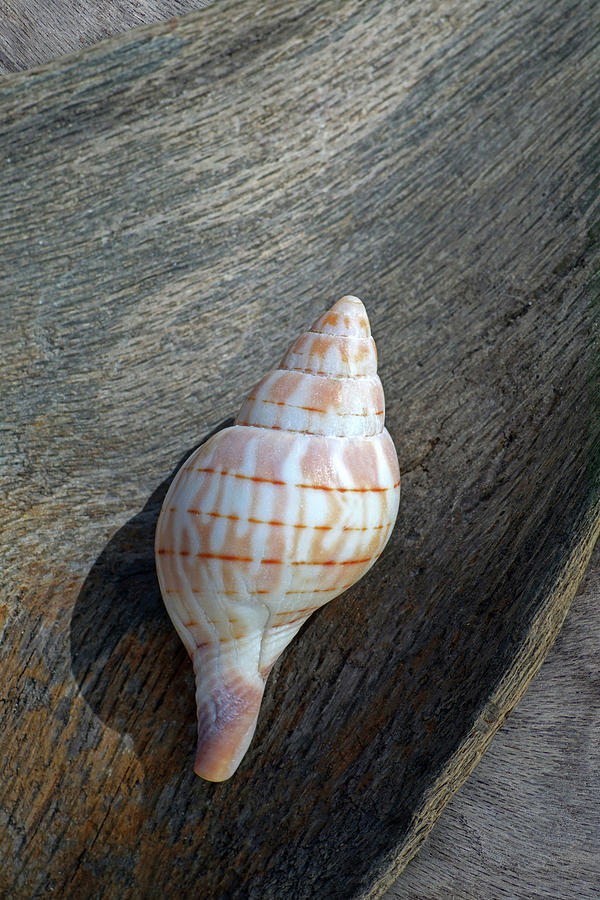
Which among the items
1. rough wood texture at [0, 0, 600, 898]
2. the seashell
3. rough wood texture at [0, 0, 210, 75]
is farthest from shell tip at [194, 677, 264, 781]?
rough wood texture at [0, 0, 210, 75]

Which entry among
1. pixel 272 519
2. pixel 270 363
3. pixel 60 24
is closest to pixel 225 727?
pixel 272 519

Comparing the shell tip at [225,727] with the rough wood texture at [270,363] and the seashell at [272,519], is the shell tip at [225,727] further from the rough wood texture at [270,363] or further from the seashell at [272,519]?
the rough wood texture at [270,363]

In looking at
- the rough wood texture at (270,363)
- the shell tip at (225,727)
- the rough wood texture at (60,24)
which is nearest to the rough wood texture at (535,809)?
the rough wood texture at (270,363)

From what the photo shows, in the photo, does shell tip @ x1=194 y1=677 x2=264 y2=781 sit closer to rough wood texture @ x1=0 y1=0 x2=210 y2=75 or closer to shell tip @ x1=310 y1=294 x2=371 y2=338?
shell tip @ x1=310 y1=294 x2=371 y2=338

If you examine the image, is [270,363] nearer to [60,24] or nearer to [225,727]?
[225,727]

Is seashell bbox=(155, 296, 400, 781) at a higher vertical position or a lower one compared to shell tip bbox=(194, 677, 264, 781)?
higher

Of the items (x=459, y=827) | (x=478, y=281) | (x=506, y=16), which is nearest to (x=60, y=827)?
(x=459, y=827)
